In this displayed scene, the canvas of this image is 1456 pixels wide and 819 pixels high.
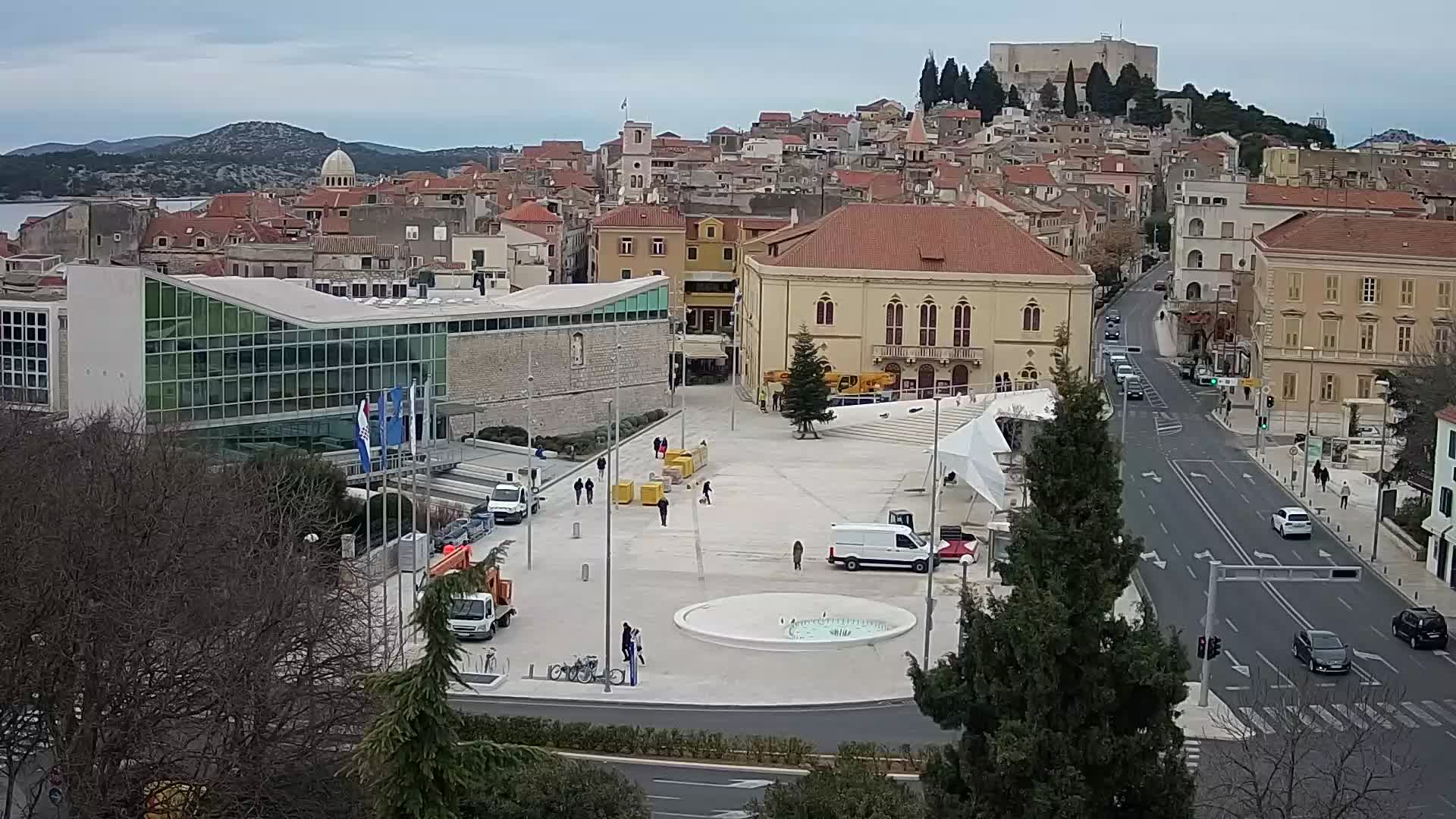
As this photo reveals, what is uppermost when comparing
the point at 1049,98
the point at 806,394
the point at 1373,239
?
the point at 1049,98

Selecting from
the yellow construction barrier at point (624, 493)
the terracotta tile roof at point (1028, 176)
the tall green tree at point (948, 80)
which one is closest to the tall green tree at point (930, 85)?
the tall green tree at point (948, 80)

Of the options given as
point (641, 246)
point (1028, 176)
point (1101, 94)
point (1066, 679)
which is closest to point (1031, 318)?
point (641, 246)

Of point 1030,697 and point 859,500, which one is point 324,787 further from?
point 859,500

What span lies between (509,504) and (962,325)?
Result: 25.1 metres

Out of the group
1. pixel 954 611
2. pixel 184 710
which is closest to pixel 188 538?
pixel 184 710

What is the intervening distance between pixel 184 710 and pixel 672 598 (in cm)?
1453

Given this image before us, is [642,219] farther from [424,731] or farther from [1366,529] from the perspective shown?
[424,731]

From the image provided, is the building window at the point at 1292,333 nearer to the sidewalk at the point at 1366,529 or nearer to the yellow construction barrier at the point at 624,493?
the sidewalk at the point at 1366,529

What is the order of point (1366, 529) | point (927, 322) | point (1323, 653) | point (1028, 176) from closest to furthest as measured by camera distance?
point (1323, 653) < point (1366, 529) < point (927, 322) < point (1028, 176)

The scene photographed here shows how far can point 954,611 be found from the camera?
31938mm

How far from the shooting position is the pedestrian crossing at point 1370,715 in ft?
75.1

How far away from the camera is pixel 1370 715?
25.0 meters

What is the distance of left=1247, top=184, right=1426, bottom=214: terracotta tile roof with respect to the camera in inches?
2963

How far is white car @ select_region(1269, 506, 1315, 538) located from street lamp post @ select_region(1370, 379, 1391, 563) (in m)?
1.32
